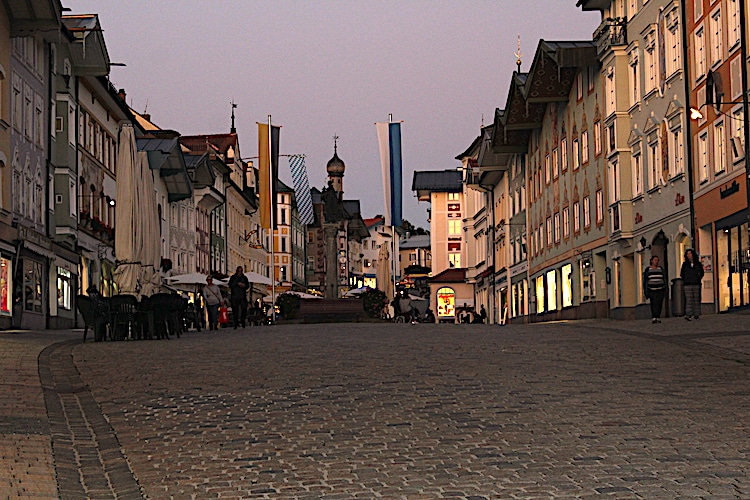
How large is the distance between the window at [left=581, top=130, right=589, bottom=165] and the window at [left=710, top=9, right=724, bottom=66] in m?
15.3

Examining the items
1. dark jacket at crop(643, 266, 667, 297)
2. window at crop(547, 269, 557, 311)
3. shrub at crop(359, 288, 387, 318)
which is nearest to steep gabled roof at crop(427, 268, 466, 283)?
window at crop(547, 269, 557, 311)

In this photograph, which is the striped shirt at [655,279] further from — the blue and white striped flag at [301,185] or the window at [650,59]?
the blue and white striped flag at [301,185]

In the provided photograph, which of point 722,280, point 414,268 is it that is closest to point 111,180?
point 722,280

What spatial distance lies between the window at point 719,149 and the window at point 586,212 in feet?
51.5

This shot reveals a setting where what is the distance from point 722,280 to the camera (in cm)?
3531

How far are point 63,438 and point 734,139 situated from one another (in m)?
26.2

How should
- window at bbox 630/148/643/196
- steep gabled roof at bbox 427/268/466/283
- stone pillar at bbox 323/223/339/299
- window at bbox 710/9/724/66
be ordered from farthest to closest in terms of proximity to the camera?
steep gabled roof at bbox 427/268/466/283
stone pillar at bbox 323/223/339/299
window at bbox 630/148/643/196
window at bbox 710/9/724/66

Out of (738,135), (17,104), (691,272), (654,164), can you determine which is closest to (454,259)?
(654,164)

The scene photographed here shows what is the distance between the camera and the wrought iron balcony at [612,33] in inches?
1799

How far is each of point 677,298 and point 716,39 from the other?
7881 millimetres

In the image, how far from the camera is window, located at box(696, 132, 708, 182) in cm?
3650

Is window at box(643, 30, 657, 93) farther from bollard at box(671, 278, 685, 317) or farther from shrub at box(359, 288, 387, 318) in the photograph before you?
shrub at box(359, 288, 387, 318)

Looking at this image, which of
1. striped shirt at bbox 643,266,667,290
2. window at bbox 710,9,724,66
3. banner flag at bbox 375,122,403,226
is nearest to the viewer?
striped shirt at bbox 643,266,667,290

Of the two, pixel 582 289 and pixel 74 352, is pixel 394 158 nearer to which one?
pixel 582 289
